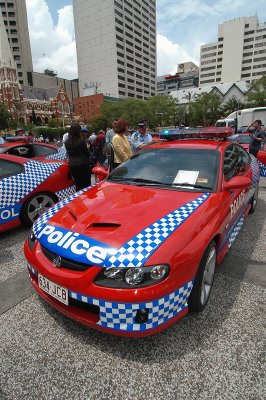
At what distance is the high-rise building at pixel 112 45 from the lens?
82562 millimetres

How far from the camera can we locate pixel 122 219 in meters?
2.11

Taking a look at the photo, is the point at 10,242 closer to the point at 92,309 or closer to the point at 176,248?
the point at 92,309

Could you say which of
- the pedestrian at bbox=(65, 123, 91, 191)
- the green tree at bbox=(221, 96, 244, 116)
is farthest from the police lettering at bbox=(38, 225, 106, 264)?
the green tree at bbox=(221, 96, 244, 116)

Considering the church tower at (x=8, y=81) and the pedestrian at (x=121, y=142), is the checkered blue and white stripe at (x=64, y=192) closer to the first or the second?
the pedestrian at (x=121, y=142)

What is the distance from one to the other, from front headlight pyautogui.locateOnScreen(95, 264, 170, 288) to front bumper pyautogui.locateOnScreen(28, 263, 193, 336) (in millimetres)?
113

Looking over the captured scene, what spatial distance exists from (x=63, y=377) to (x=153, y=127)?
6129 cm

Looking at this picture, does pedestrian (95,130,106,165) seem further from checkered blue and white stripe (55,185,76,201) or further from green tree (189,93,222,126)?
green tree (189,93,222,126)

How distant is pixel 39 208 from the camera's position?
422 centimetres

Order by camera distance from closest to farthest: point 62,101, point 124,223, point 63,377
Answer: point 63,377 → point 124,223 → point 62,101

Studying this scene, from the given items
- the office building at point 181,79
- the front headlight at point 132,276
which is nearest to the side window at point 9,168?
the front headlight at point 132,276

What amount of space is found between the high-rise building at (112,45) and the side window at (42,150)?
3395 inches

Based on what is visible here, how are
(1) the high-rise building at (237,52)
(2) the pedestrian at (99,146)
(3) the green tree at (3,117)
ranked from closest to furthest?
(2) the pedestrian at (99,146)
(3) the green tree at (3,117)
(1) the high-rise building at (237,52)

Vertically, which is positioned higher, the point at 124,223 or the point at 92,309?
the point at 124,223

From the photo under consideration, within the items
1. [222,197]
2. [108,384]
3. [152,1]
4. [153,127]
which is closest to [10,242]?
[108,384]
